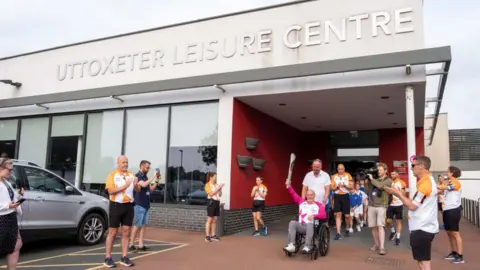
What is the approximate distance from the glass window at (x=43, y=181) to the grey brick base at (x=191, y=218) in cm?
355

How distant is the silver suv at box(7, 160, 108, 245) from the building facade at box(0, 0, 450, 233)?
279 cm

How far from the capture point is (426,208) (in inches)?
180

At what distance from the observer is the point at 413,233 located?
15.2 ft

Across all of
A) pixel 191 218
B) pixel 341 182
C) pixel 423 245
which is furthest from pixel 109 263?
pixel 341 182

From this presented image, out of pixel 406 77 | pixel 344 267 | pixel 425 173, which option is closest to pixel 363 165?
pixel 406 77

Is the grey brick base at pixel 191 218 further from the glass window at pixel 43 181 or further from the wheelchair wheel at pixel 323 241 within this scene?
the glass window at pixel 43 181

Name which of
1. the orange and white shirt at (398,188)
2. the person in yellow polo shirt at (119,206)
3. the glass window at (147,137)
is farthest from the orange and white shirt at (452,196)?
the glass window at (147,137)

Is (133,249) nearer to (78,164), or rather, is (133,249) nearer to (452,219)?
(452,219)

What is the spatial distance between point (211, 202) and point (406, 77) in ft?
17.1

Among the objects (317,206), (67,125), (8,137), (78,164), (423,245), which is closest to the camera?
(423,245)

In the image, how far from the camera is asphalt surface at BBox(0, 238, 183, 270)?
247 inches

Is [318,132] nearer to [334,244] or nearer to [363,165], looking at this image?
[363,165]

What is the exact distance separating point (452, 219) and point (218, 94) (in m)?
6.26

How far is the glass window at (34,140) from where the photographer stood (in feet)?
43.9
